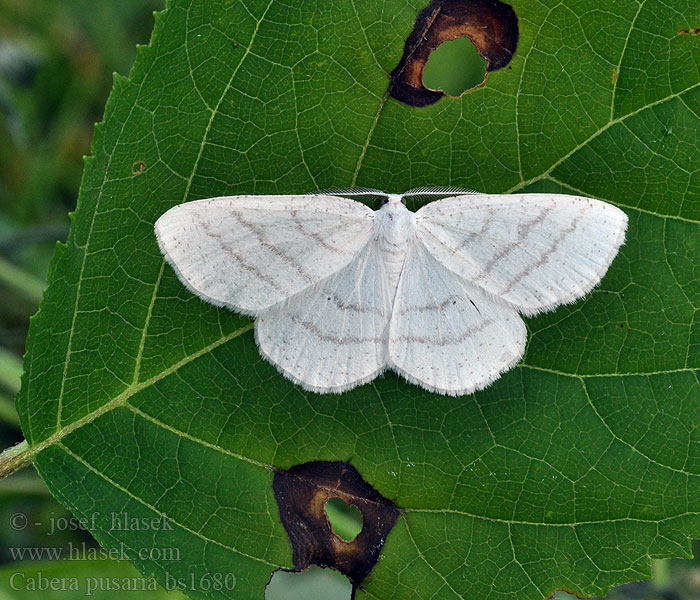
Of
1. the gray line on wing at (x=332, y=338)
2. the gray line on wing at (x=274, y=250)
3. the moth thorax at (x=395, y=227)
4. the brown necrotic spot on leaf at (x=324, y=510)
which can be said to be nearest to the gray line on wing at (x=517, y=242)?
the moth thorax at (x=395, y=227)

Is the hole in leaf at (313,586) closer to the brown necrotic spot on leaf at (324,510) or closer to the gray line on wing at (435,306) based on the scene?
the brown necrotic spot on leaf at (324,510)

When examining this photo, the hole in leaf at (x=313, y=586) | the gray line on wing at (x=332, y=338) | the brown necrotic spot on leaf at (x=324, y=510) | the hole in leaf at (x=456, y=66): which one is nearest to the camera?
the brown necrotic spot on leaf at (x=324, y=510)

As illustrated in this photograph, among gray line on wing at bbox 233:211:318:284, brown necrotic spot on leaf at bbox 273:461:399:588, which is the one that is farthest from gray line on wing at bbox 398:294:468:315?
brown necrotic spot on leaf at bbox 273:461:399:588

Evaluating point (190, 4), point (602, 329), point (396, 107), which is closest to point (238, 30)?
point (190, 4)

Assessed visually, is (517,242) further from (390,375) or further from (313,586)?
(313,586)

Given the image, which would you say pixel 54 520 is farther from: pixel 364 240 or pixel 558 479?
pixel 558 479
